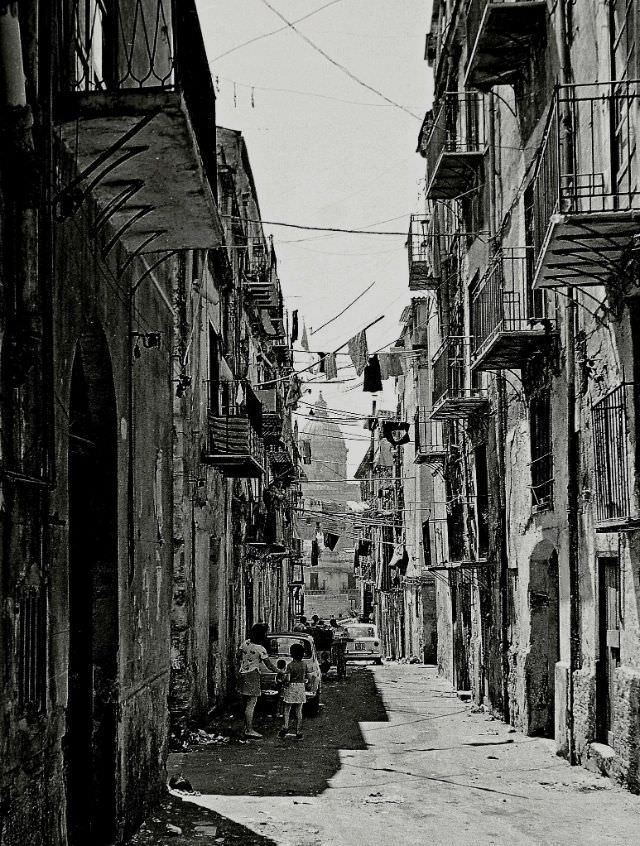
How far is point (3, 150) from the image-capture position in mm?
5688

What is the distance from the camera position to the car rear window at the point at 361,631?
120 ft

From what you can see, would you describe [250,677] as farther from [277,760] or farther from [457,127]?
[457,127]

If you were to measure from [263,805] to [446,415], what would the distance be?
11.4 metres

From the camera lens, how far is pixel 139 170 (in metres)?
7.38

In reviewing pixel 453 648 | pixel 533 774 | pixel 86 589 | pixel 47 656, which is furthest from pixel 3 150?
pixel 453 648

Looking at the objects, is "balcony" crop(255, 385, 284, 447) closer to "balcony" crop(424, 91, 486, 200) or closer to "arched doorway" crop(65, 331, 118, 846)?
"balcony" crop(424, 91, 486, 200)

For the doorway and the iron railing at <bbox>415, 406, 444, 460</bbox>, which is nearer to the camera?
the doorway

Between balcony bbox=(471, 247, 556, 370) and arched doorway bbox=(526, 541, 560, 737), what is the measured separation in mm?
2817

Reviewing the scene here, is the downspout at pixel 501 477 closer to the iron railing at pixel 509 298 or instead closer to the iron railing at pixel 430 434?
the iron railing at pixel 509 298

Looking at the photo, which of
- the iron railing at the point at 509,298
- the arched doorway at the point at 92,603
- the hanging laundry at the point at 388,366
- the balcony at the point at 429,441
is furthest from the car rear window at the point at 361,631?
the arched doorway at the point at 92,603

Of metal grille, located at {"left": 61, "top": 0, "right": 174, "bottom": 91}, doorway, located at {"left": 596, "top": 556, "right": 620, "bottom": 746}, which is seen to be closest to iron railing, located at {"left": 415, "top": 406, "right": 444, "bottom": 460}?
doorway, located at {"left": 596, "top": 556, "right": 620, "bottom": 746}

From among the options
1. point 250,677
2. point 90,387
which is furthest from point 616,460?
point 250,677

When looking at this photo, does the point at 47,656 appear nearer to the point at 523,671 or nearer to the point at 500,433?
the point at 523,671

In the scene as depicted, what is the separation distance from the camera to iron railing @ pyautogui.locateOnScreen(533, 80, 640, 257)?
10.2m
